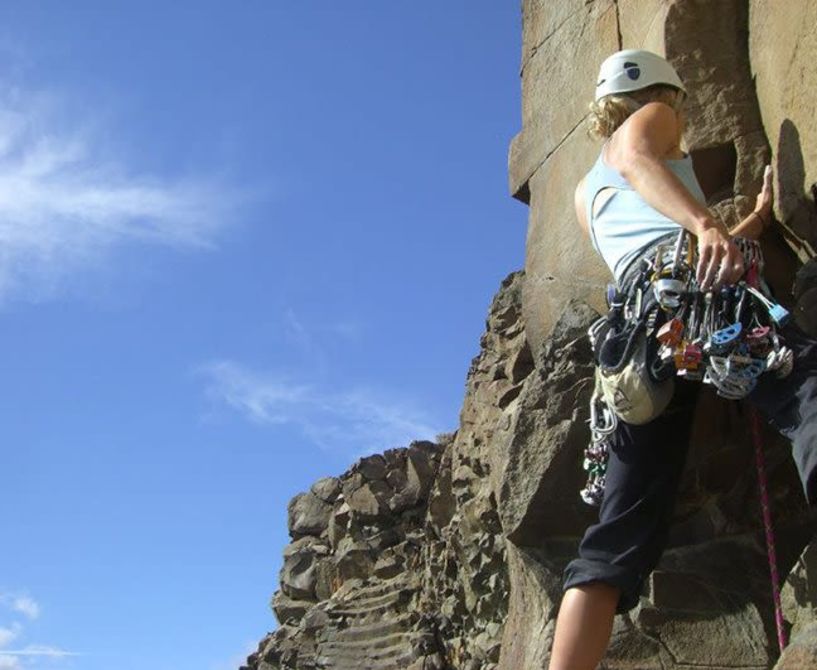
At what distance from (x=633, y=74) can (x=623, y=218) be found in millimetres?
677

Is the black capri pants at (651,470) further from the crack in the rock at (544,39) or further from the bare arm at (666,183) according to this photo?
the crack in the rock at (544,39)

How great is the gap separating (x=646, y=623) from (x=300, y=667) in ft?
45.5

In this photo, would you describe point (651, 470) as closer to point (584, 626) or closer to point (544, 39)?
point (584, 626)

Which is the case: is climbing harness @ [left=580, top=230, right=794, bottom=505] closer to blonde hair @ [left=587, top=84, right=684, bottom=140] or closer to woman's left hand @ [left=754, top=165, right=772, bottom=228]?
blonde hair @ [left=587, top=84, right=684, bottom=140]

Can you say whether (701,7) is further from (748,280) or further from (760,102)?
(748,280)

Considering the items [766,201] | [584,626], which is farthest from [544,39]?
[584,626]

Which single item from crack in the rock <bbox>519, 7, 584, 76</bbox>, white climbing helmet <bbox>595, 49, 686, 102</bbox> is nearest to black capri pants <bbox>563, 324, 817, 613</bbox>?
white climbing helmet <bbox>595, 49, 686, 102</bbox>

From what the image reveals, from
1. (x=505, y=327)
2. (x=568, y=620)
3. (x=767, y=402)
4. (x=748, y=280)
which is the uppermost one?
(x=505, y=327)

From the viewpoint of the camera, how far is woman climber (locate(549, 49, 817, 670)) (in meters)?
4.05

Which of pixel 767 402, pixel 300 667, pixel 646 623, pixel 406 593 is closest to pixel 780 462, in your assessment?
pixel 646 623

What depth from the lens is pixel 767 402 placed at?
4.07 m

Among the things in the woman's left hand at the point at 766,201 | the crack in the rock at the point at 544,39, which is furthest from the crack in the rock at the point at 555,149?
the woman's left hand at the point at 766,201

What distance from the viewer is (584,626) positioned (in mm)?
4102

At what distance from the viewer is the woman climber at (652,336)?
405cm
